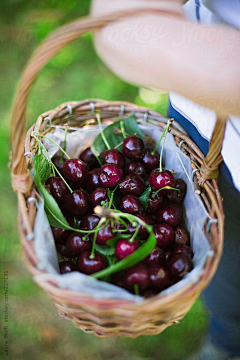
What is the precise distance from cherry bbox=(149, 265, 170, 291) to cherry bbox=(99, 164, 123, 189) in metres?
0.25

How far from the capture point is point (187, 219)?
0.89 metres

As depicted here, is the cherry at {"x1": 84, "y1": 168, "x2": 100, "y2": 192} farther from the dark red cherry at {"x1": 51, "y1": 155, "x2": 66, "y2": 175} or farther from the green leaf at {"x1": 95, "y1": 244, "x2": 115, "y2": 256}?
the green leaf at {"x1": 95, "y1": 244, "x2": 115, "y2": 256}

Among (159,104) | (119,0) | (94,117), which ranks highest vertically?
(119,0)

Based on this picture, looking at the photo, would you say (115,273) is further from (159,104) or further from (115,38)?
(159,104)

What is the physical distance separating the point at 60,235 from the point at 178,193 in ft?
0.99

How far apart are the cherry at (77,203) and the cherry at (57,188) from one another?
0.06ft

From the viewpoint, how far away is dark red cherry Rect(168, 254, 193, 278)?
0.75m

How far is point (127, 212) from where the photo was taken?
85 centimetres

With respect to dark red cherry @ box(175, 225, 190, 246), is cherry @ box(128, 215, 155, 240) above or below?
above

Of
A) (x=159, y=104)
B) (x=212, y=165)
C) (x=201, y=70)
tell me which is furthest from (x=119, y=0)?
(x=159, y=104)

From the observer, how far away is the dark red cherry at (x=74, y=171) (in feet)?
2.96

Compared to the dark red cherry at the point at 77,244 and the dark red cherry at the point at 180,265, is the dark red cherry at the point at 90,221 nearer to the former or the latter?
the dark red cherry at the point at 77,244

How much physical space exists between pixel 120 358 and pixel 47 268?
2.30ft

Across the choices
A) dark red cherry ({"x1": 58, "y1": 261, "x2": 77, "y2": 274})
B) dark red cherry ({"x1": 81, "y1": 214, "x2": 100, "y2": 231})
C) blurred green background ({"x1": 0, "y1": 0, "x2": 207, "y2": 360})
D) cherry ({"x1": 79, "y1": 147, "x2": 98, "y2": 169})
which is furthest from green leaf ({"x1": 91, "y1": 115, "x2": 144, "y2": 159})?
blurred green background ({"x1": 0, "y1": 0, "x2": 207, "y2": 360})
